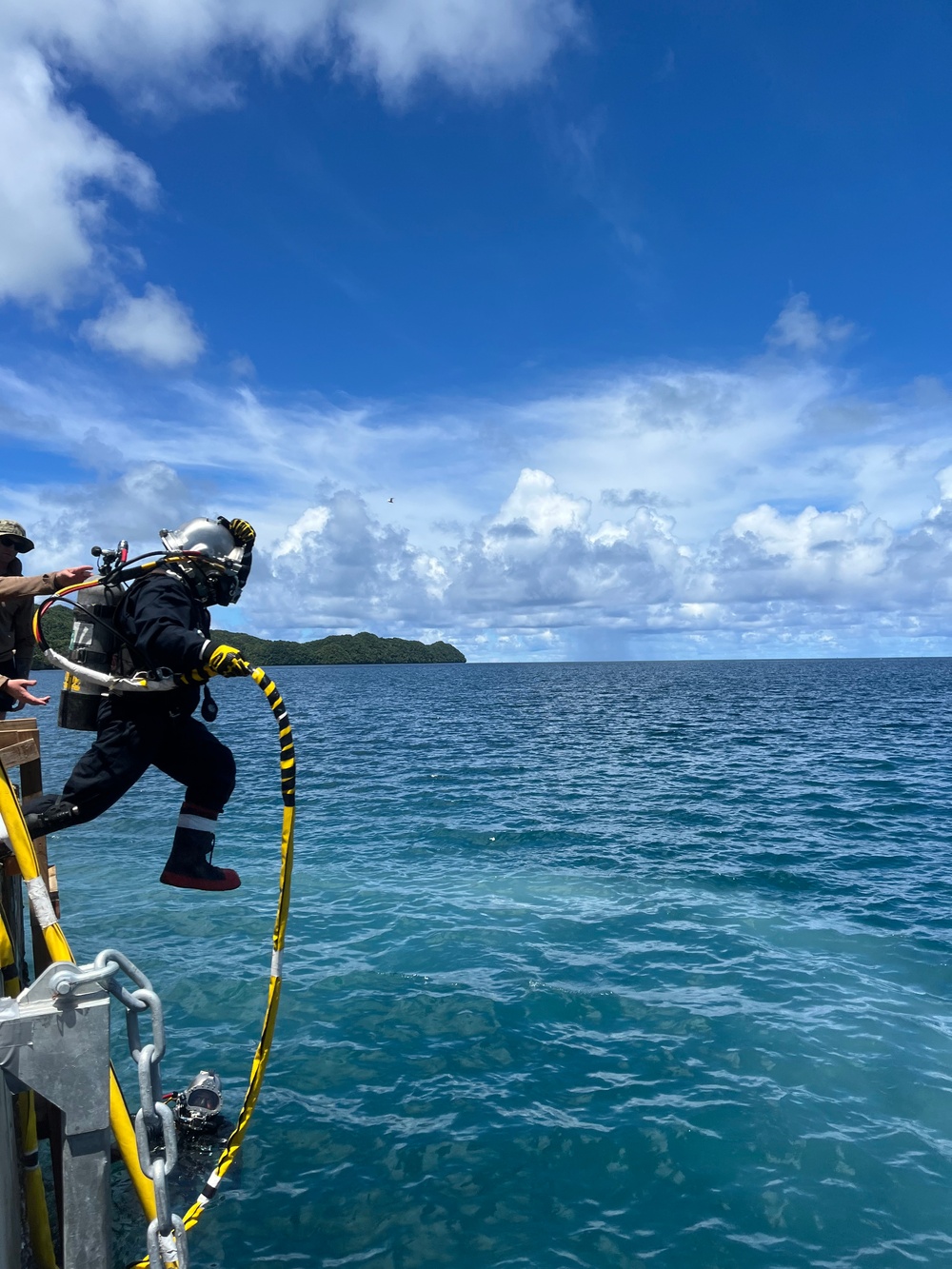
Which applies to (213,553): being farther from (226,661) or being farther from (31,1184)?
(31,1184)

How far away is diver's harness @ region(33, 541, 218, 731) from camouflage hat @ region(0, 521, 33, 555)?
3214 mm

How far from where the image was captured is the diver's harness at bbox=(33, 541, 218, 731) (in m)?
6.04

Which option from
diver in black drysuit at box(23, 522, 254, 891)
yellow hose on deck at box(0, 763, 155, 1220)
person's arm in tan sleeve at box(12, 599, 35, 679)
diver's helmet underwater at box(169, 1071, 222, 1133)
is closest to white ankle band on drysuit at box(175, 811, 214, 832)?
diver in black drysuit at box(23, 522, 254, 891)

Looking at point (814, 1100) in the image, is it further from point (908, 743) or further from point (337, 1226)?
point (908, 743)

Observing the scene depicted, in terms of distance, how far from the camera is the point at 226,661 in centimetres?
555

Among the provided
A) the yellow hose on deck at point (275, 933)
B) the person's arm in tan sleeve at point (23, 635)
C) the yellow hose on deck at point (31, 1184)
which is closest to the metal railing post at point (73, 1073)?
the yellow hose on deck at point (31, 1184)

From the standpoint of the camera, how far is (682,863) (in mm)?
19250

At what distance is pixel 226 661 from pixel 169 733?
1.28 meters

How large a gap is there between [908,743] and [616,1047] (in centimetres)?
3973

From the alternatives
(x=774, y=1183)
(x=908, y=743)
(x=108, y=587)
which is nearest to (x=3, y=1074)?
(x=108, y=587)

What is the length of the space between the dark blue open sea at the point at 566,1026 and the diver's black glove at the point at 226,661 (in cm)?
513

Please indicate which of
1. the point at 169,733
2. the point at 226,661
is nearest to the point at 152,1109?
the point at 226,661

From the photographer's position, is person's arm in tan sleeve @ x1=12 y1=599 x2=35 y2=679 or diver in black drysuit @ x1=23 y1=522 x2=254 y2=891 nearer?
diver in black drysuit @ x1=23 y1=522 x2=254 y2=891

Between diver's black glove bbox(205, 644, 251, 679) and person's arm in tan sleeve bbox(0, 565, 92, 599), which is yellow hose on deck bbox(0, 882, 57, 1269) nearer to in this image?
diver's black glove bbox(205, 644, 251, 679)
